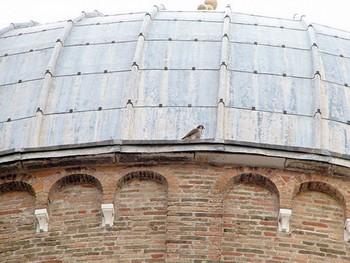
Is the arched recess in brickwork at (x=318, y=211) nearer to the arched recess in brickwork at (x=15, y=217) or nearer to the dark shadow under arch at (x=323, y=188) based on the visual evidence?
the dark shadow under arch at (x=323, y=188)

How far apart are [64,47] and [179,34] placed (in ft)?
6.42

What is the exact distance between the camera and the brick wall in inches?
776

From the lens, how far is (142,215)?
2022cm

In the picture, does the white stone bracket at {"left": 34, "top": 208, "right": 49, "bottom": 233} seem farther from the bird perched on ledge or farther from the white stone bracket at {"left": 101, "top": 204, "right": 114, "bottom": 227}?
the bird perched on ledge

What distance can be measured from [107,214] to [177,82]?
3.17m

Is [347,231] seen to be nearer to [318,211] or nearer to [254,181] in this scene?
[318,211]

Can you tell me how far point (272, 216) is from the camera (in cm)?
2023

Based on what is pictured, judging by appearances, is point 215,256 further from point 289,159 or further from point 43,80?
point 43,80

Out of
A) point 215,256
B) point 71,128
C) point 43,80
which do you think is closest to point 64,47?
point 43,80

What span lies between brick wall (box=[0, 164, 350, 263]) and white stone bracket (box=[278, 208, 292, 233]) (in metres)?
0.07

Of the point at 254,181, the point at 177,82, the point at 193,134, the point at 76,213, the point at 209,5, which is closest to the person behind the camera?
the point at 76,213

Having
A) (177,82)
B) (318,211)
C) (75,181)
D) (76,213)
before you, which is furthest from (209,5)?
(76,213)

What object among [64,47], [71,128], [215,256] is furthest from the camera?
[64,47]

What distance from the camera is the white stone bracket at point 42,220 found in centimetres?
2028
